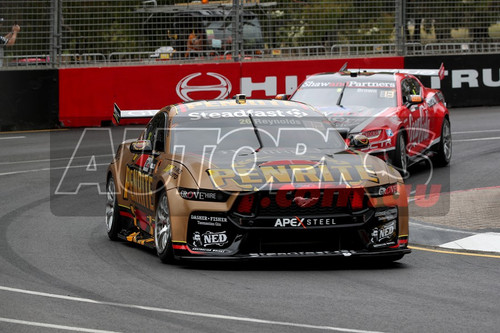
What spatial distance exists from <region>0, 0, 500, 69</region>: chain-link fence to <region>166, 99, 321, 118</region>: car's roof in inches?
447

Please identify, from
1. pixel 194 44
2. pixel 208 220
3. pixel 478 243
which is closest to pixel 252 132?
pixel 208 220

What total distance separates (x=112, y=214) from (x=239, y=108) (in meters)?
1.79

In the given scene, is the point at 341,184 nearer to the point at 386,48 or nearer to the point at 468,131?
the point at 468,131

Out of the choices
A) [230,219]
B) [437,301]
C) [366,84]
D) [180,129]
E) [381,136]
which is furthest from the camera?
[366,84]

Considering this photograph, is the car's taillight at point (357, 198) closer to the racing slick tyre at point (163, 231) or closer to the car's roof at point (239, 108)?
the racing slick tyre at point (163, 231)

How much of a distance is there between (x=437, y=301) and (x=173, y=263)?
258 centimetres

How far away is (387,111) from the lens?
1520cm

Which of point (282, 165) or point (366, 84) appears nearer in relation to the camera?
point (282, 165)

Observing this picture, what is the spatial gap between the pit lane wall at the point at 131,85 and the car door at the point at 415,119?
6.92 m

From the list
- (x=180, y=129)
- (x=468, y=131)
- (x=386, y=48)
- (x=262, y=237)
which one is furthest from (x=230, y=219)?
(x=386, y=48)

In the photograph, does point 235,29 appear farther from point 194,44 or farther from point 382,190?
point 382,190

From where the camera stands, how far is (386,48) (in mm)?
24359

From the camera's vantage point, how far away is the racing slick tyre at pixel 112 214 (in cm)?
1087

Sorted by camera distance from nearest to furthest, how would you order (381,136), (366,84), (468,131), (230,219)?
(230,219)
(381,136)
(366,84)
(468,131)
